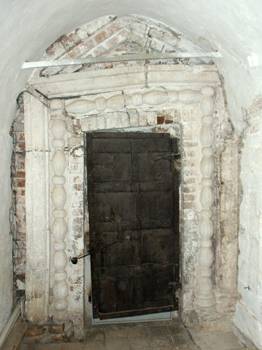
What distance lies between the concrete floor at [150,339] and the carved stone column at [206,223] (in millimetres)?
211

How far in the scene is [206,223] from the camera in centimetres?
317

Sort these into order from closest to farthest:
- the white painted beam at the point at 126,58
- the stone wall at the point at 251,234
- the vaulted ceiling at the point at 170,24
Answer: the vaulted ceiling at the point at 170,24 < the stone wall at the point at 251,234 < the white painted beam at the point at 126,58

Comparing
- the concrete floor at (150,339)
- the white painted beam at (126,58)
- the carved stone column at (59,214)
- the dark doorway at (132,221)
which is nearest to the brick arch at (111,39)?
the white painted beam at (126,58)

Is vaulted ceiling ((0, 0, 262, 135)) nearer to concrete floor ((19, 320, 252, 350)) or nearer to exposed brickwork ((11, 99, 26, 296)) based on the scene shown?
exposed brickwork ((11, 99, 26, 296))


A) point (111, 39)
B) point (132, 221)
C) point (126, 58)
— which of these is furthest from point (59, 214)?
point (111, 39)

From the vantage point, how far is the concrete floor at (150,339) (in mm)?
2988

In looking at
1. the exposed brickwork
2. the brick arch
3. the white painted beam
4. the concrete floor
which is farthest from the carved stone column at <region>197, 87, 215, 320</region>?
the exposed brickwork

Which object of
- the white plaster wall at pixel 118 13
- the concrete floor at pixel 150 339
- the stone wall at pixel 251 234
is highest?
the white plaster wall at pixel 118 13

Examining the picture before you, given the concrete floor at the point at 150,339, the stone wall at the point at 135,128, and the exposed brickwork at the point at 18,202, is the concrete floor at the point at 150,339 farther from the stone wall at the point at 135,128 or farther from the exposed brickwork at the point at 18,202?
the exposed brickwork at the point at 18,202

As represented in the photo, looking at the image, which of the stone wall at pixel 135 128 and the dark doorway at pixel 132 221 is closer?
the stone wall at pixel 135 128

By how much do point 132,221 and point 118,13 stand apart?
74.9 inches

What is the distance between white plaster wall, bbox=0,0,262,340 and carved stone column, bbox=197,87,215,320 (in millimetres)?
281

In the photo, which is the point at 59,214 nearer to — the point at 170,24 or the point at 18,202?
the point at 18,202

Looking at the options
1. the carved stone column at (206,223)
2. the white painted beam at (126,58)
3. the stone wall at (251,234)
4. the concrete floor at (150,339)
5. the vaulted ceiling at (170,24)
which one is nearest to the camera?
the vaulted ceiling at (170,24)
